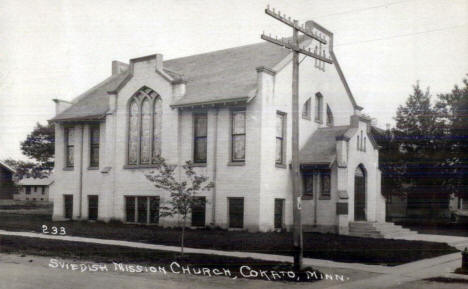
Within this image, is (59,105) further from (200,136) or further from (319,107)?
(319,107)

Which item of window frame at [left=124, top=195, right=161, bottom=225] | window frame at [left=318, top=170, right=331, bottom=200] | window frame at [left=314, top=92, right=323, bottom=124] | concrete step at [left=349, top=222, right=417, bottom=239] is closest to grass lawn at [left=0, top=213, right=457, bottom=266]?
concrete step at [left=349, top=222, right=417, bottom=239]

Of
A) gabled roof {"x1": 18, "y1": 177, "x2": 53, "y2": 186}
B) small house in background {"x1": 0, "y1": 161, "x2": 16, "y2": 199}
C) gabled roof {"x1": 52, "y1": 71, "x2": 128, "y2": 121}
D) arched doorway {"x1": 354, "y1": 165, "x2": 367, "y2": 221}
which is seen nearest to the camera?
arched doorway {"x1": 354, "y1": 165, "x2": 367, "y2": 221}

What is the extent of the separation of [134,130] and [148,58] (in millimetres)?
4186

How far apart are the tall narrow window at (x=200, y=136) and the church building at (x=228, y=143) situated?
0.05 metres

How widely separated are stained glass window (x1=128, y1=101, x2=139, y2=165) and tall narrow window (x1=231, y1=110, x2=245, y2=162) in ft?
21.7

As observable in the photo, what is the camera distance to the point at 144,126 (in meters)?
29.7

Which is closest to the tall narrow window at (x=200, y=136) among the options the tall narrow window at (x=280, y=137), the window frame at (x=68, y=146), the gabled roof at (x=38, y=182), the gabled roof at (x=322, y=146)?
the tall narrow window at (x=280, y=137)

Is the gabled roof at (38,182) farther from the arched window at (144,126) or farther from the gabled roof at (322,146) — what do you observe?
the gabled roof at (322,146)

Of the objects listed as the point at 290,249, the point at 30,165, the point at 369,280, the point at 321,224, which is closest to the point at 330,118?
the point at 321,224

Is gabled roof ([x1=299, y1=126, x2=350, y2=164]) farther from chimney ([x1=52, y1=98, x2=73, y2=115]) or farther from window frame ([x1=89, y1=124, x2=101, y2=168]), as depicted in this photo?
chimney ([x1=52, y1=98, x2=73, y2=115])

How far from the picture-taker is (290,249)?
60.3ft

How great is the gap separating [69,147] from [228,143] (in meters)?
12.6

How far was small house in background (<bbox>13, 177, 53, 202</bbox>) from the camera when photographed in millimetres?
93256

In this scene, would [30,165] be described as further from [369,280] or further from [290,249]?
[369,280]
